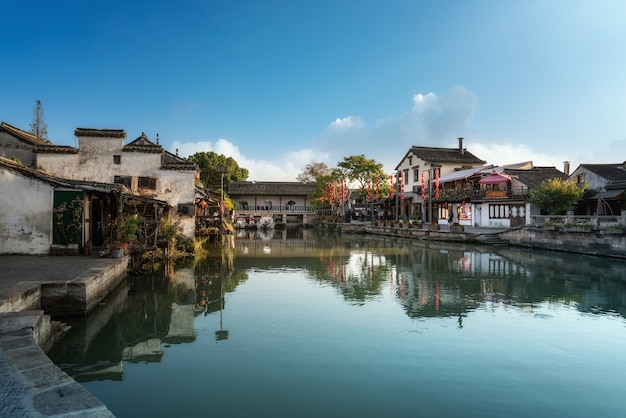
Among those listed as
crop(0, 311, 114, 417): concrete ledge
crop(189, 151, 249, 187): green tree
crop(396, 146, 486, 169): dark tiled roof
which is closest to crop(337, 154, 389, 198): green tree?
crop(396, 146, 486, 169): dark tiled roof

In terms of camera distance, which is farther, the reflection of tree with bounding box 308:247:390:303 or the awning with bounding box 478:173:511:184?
the awning with bounding box 478:173:511:184

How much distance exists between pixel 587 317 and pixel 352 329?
5.93 m

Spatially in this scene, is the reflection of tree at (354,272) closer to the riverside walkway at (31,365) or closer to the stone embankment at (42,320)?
the stone embankment at (42,320)

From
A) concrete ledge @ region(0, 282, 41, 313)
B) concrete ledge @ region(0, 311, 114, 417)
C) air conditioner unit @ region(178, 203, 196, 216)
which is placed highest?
air conditioner unit @ region(178, 203, 196, 216)

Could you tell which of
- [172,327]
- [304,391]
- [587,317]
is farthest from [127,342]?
[587,317]

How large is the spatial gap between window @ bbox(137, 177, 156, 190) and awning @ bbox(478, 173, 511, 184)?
76.8ft

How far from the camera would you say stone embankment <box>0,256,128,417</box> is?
3641mm

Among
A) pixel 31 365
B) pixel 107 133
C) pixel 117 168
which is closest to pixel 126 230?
pixel 31 365

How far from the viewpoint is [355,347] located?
25.0ft

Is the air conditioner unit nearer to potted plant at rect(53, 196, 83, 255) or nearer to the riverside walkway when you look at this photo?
potted plant at rect(53, 196, 83, 255)

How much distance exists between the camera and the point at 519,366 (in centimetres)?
680

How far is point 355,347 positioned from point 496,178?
2712 cm

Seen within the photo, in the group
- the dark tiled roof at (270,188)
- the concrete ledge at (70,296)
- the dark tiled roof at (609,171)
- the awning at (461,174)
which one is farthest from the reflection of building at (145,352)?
the dark tiled roof at (270,188)

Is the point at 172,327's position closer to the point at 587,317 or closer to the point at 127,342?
the point at 127,342
